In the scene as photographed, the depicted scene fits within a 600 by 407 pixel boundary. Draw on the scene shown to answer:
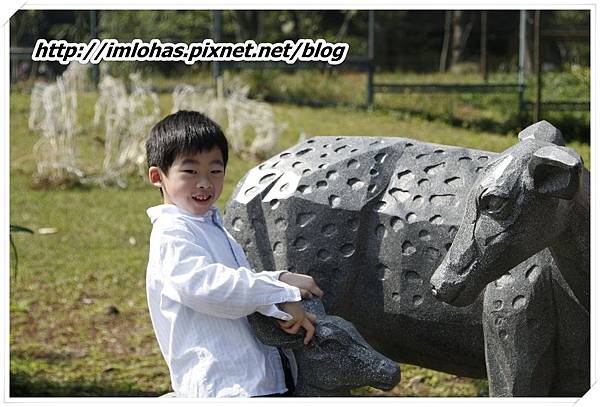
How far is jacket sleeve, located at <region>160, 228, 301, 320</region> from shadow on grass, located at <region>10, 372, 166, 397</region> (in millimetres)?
3029

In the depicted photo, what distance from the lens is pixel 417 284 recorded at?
3.33 metres

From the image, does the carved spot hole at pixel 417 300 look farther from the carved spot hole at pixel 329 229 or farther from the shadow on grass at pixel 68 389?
the shadow on grass at pixel 68 389

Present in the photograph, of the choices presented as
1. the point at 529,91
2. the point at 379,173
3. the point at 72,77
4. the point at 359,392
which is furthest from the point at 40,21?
the point at 379,173

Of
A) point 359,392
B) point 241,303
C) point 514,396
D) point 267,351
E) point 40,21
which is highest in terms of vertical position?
point 40,21

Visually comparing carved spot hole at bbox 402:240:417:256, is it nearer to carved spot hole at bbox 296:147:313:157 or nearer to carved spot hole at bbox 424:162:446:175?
carved spot hole at bbox 424:162:446:175

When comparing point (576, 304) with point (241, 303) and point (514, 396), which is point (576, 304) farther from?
point (241, 303)

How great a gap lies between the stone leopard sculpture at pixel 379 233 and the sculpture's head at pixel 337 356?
0.72m

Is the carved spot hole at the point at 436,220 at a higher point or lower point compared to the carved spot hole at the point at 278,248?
higher

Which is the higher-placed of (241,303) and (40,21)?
(40,21)

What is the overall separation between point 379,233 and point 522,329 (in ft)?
1.92

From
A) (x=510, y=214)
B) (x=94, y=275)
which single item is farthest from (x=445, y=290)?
(x=94, y=275)

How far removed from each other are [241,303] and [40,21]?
11755 millimetres

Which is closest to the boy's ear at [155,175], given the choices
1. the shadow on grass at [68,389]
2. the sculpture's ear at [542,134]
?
the sculpture's ear at [542,134]

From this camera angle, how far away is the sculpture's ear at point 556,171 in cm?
261
